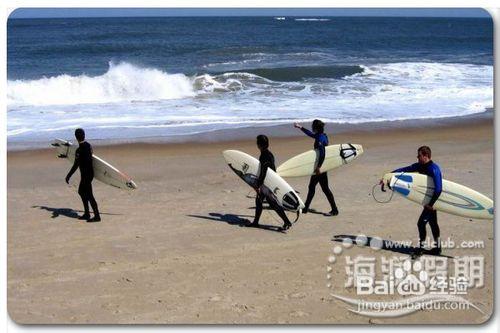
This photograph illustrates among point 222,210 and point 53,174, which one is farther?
point 53,174

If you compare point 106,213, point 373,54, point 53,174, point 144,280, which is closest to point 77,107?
point 53,174

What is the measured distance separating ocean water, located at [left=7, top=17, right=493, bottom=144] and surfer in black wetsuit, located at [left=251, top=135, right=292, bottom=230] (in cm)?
612

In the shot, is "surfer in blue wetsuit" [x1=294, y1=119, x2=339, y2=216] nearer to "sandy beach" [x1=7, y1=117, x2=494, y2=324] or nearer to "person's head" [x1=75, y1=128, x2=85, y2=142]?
"sandy beach" [x1=7, y1=117, x2=494, y2=324]

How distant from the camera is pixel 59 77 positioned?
74.4 feet

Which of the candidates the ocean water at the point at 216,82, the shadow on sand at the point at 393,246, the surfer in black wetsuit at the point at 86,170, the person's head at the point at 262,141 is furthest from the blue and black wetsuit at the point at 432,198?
the ocean water at the point at 216,82

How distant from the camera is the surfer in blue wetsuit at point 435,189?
22.6 ft

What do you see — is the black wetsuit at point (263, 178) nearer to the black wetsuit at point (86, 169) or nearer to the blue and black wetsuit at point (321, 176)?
the blue and black wetsuit at point (321, 176)

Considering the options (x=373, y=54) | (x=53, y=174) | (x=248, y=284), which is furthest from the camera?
(x=373, y=54)

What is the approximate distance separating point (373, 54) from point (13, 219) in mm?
30448

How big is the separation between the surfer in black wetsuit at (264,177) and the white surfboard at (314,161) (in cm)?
118

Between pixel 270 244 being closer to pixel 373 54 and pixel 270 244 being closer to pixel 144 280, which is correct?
pixel 144 280

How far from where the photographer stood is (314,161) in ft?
29.7

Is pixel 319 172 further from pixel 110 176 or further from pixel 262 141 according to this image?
pixel 110 176

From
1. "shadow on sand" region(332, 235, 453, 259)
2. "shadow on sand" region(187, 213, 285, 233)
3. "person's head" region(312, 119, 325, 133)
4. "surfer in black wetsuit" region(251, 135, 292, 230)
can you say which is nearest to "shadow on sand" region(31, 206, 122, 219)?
"shadow on sand" region(187, 213, 285, 233)
